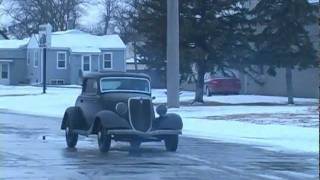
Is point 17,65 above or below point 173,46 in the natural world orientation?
above

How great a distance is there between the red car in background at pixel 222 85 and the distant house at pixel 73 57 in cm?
2126

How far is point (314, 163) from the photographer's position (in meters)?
15.9

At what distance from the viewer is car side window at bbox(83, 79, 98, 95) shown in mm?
19511

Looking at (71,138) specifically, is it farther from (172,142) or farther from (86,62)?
(86,62)

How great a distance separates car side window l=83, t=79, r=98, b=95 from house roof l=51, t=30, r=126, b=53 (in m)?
50.0

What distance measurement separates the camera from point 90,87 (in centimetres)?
1992

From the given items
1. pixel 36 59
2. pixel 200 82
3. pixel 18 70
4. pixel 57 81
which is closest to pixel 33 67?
pixel 36 59

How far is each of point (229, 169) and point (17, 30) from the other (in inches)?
3430

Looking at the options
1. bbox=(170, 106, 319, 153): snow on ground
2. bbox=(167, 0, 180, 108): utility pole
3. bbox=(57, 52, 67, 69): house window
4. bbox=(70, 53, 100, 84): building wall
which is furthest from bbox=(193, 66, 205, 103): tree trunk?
bbox=(57, 52, 67, 69): house window

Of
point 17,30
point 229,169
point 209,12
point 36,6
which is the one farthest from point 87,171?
point 17,30

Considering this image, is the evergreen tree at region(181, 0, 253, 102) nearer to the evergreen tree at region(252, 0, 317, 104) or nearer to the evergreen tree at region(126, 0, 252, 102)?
the evergreen tree at region(126, 0, 252, 102)

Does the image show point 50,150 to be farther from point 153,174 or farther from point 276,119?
point 276,119

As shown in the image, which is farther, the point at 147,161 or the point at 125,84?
the point at 125,84

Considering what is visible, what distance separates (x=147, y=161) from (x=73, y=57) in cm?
5461
